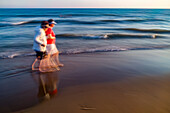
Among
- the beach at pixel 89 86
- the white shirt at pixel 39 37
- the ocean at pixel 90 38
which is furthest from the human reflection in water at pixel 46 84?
the ocean at pixel 90 38

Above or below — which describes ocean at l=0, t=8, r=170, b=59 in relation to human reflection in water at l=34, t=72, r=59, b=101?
above

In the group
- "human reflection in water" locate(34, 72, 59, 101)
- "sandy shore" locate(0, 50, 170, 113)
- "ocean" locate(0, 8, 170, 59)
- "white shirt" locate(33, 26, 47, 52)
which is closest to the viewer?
"sandy shore" locate(0, 50, 170, 113)

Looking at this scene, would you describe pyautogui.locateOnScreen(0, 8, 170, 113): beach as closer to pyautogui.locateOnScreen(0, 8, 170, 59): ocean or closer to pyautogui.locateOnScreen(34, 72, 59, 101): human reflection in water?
pyautogui.locateOnScreen(34, 72, 59, 101): human reflection in water

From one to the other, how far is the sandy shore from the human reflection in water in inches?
1.4

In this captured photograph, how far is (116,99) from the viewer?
3.58 m

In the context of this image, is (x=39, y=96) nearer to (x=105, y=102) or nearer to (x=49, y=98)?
Result: (x=49, y=98)

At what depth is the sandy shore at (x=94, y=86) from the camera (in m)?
3.30

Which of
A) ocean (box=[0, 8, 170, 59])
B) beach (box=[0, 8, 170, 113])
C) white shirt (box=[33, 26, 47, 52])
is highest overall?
white shirt (box=[33, 26, 47, 52])

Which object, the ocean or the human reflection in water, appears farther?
the ocean

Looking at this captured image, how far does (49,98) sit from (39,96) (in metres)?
0.30

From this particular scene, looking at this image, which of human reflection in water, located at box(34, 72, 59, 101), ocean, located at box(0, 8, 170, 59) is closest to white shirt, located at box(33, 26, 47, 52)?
human reflection in water, located at box(34, 72, 59, 101)

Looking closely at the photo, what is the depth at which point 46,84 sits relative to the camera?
440 cm

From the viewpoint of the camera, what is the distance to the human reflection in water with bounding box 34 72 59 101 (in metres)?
3.77

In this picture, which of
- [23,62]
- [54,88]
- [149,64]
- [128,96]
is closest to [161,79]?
[149,64]
